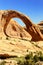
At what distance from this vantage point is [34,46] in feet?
95.1

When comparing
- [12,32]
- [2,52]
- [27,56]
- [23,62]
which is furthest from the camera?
[12,32]

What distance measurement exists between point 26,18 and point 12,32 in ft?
48.1

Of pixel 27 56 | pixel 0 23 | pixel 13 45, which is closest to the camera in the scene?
pixel 27 56

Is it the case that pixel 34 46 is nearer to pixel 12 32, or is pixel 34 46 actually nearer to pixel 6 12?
pixel 6 12

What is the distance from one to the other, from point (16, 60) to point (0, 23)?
49.8ft

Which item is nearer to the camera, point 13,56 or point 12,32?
point 13,56

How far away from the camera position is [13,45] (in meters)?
27.0

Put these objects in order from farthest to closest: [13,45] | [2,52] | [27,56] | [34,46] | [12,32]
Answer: [12,32]
[34,46]
[13,45]
[2,52]
[27,56]

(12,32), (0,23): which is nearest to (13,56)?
(0,23)

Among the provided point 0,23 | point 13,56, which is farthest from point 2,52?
point 0,23

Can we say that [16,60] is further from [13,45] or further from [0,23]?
[0,23]

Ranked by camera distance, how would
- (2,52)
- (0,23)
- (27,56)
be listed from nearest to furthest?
(27,56) → (2,52) → (0,23)

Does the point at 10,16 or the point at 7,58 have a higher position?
the point at 10,16

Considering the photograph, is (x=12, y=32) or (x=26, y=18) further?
(x=12, y=32)
